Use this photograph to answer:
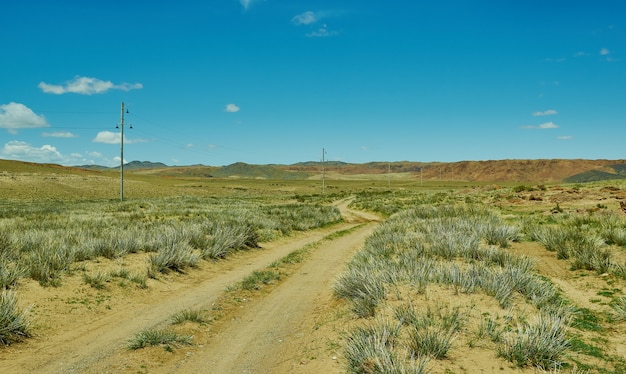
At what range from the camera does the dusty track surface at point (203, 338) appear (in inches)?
257

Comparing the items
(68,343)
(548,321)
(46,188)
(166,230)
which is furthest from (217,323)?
(46,188)

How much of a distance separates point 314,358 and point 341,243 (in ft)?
47.6

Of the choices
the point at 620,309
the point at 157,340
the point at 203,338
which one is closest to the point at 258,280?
the point at 203,338

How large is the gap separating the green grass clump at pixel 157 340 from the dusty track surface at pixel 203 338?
0.62ft

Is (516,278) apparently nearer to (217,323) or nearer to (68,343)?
(217,323)

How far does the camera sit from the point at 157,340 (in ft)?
23.5

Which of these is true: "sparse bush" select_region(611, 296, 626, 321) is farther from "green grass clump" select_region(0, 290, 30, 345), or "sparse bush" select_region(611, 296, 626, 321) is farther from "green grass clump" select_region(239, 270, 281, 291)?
"green grass clump" select_region(0, 290, 30, 345)

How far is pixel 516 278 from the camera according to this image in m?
8.39

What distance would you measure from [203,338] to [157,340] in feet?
3.28

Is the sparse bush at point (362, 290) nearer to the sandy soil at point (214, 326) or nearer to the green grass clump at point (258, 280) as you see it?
the sandy soil at point (214, 326)

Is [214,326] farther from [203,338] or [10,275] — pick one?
[10,275]

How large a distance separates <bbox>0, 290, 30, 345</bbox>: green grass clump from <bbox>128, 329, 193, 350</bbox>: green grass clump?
206cm

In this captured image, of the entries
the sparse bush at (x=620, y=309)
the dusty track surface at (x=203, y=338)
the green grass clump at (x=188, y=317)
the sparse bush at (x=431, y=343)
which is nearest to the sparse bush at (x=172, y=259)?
the dusty track surface at (x=203, y=338)

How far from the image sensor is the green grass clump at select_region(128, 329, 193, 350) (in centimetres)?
711
